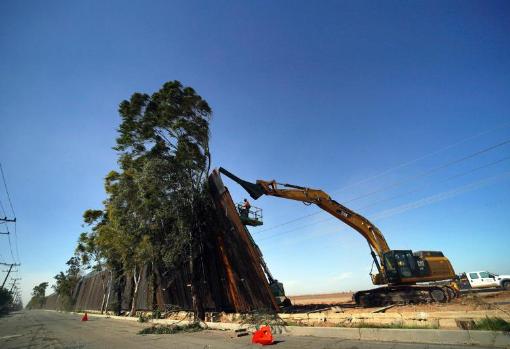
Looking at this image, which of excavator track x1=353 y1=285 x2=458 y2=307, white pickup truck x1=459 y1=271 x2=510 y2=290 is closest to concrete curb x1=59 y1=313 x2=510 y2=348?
excavator track x1=353 y1=285 x2=458 y2=307

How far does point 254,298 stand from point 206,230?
541 centimetres

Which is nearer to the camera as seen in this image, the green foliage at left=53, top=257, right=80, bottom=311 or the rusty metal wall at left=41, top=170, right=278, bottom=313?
the rusty metal wall at left=41, top=170, right=278, bottom=313

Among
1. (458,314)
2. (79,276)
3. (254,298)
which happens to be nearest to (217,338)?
(254,298)

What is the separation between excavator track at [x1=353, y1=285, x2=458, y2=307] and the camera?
15844 millimetres

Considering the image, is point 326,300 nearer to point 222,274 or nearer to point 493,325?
point 222,274

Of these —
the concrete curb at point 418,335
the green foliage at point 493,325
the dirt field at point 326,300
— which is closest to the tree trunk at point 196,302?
the concrete curb at point 418,335

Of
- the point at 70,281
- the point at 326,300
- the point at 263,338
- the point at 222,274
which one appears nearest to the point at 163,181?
the point at 222,274

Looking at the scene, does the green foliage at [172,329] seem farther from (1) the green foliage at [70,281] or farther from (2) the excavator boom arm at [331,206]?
(1) the green foliage at [70,281]

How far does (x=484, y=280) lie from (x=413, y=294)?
15.2 meters

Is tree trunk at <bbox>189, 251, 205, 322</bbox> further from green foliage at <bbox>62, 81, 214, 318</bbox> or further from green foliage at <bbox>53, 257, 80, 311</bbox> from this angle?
green foliage at <bbox>53, 257, 80, 311</bbox>

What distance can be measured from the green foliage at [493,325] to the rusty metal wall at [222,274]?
9588mm

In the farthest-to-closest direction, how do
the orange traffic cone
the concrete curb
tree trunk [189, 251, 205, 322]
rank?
tree trunk [189, 251, 205, 322]
the orange traffic cone
the concrete curb

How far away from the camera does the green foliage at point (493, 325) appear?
262 inches

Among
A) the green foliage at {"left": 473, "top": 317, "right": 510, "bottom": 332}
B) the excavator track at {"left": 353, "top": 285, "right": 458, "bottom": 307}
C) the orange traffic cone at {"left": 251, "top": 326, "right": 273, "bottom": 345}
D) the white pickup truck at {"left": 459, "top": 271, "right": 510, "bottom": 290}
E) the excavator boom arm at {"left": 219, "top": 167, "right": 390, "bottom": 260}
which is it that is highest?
the excavator boom arm at {"left": 219, "top": 167, "right": 390, "bottom": 260}
